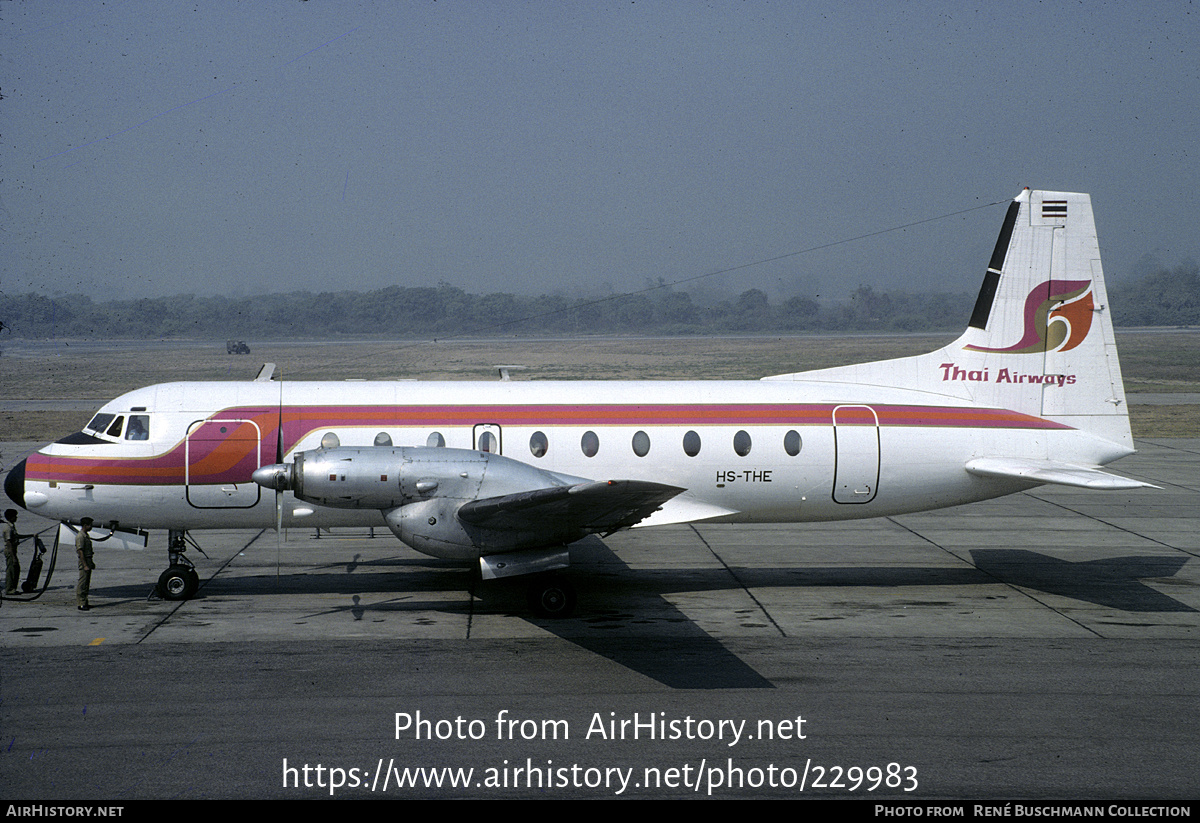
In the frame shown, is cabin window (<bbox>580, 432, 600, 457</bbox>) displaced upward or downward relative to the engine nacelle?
upward

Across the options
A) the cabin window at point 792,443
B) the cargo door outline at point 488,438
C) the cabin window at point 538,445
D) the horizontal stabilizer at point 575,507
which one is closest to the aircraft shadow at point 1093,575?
the cabin window at point 792,443

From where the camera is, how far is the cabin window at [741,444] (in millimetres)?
15289

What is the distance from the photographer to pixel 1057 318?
16422 millimetres

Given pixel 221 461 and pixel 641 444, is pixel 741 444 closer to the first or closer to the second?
pixel 641 444

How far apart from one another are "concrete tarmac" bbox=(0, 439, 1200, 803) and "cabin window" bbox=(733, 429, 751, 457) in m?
2.22

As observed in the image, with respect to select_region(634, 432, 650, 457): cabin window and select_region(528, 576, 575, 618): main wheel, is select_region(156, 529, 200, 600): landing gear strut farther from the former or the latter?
select_region(634, 432, 650, 457): cabin window

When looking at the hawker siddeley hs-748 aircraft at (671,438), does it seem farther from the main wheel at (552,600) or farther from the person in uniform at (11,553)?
the person in uniform at (11,553)

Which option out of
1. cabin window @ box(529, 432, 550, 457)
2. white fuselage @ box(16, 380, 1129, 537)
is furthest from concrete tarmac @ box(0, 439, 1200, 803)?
cabin window @ box(529, 432, 550, 457)

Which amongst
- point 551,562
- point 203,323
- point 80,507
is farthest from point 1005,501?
point 203,323

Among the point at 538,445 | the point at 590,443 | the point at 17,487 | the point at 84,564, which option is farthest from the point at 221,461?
the point at 590,443

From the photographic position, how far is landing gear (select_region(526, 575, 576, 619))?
13891mm

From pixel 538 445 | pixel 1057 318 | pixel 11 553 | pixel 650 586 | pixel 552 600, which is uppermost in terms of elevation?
pixel 1057 318

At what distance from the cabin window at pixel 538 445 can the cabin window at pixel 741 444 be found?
2923 mm

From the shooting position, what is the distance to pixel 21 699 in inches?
410
